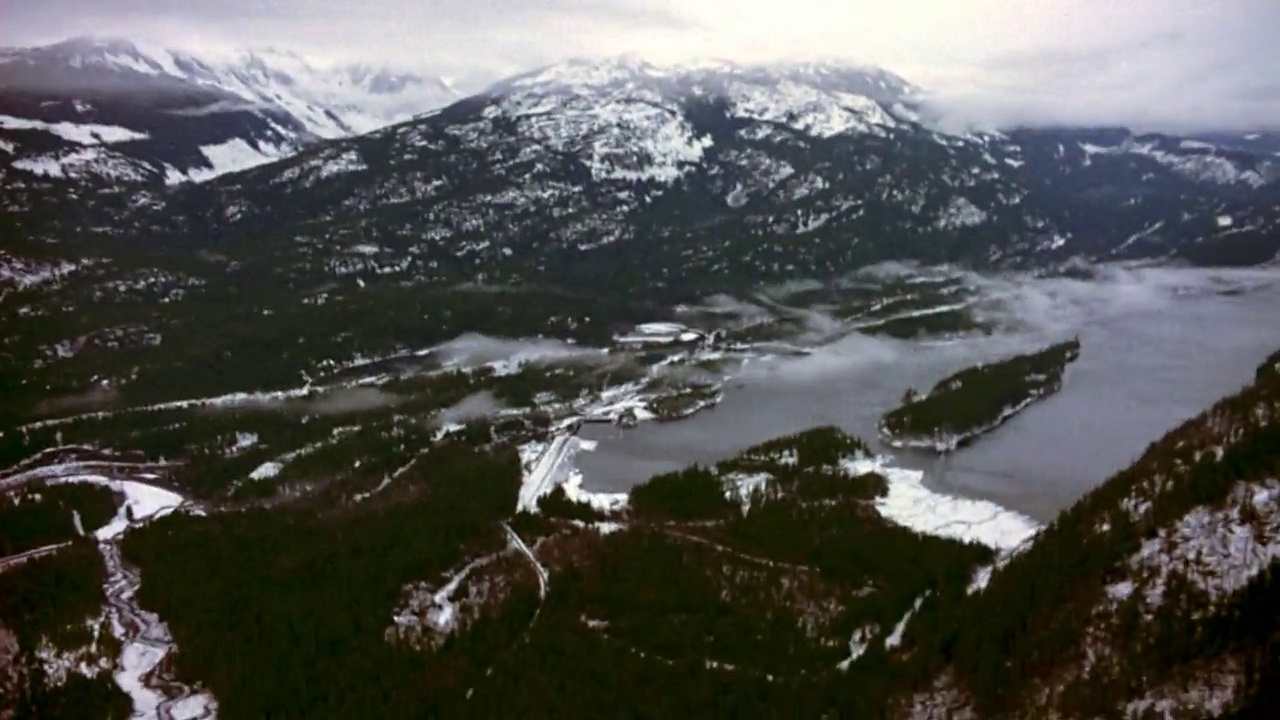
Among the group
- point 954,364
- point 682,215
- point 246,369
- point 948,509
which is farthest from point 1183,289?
point 246,369

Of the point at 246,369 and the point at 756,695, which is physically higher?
the point at 756,695

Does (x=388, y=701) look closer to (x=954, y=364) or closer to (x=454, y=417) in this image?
(x=454, y=417)

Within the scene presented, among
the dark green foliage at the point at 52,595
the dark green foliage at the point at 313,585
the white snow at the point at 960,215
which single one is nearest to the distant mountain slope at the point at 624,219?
the white snow at the point at 960,215

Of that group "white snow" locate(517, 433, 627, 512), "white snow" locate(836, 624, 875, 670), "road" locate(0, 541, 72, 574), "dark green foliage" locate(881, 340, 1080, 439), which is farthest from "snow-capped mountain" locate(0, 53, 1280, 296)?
"white snow" locate(836, 624, 875, 670)

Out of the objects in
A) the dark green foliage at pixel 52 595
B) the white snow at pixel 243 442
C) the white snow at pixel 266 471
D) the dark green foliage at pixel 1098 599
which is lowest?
the white snow at pixel 243 442

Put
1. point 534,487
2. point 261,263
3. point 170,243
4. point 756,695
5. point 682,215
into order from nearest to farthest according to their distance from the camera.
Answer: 1. point 756,695
2. point 534,487
3. point 261,263
4. point 170,243
5. point 682,215

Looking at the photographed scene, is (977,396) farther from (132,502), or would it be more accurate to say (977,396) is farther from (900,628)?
(132,502)

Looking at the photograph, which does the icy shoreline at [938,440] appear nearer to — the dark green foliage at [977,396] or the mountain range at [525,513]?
the dark green foliage at [977,396]
